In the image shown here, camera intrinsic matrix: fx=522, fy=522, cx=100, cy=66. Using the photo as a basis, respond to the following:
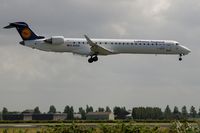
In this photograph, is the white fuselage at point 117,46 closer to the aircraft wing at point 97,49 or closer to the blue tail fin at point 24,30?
the aircraft wing at point 97,49

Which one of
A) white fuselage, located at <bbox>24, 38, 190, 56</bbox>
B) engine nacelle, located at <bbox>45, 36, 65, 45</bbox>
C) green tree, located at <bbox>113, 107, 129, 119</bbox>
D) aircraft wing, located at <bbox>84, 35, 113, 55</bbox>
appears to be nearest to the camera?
aircraft wing, located at <bbox>84, 35, 113, 55</bbox>

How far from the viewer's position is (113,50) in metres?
76.3

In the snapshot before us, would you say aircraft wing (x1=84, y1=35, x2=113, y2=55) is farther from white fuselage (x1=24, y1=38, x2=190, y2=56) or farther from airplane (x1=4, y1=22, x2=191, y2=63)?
white fuselage (x1=24, y1=38, x2=190, y2=56)

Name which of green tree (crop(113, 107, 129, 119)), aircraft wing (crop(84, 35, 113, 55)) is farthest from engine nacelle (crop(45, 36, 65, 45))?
green tree (crop(113, 107, 129, 119))

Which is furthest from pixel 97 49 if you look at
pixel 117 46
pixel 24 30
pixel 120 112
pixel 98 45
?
pixel 120 112

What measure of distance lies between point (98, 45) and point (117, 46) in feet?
9.70

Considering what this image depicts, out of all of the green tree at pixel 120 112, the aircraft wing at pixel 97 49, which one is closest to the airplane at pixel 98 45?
the aircraft wing at pixel 97 49

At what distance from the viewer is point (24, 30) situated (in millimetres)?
79625

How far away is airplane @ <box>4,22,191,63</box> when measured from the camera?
74.5 meters

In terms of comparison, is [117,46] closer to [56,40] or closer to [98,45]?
[98,45]

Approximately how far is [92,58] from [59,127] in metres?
43.8

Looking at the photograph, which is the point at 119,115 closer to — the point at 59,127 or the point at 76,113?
the point at 76,113

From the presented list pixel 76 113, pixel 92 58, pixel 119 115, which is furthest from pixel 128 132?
pixel 76 113

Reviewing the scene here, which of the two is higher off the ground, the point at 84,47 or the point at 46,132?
the point at 84,47
